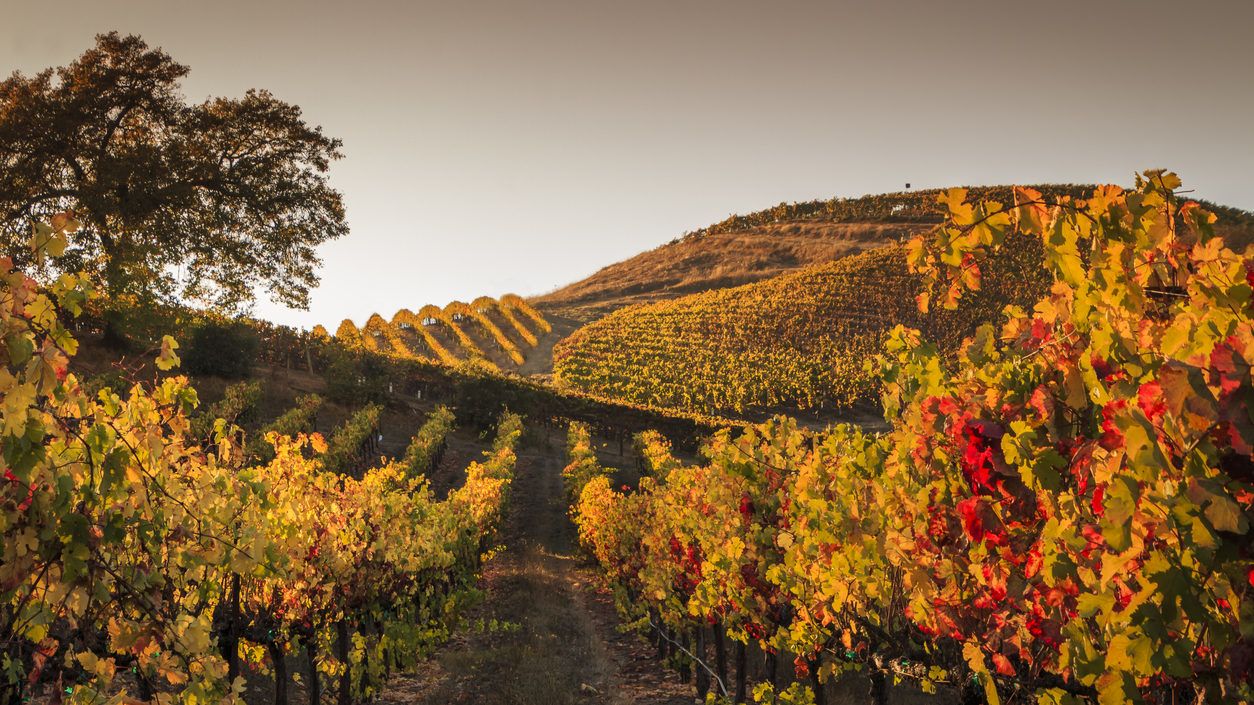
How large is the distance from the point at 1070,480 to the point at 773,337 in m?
73.7

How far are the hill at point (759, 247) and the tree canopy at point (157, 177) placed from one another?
2873 inches

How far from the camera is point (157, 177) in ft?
85.8

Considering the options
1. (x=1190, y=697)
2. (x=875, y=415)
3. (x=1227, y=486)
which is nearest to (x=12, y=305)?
(x=1227, y=486)

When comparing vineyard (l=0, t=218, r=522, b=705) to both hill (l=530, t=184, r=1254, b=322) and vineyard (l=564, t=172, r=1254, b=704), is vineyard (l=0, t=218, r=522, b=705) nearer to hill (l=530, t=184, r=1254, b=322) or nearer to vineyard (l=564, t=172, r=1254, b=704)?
vineyard (l=564, t=172, r=1254, b=704)

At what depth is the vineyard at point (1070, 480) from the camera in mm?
1986

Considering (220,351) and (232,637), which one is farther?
(220,351)

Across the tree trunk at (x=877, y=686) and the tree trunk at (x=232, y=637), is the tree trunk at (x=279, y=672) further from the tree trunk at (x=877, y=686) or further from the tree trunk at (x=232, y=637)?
the tree trunk at (x=877, y=686)

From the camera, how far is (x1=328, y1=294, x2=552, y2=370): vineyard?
81250 mm

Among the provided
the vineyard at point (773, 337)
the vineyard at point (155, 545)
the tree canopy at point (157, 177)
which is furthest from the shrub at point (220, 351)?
the vineyard at point (773, 337)

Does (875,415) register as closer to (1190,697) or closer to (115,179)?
(115,179)

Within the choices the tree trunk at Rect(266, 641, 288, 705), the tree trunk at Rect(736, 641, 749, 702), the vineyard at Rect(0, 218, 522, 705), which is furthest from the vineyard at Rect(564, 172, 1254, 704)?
the tree trunk at Rect(266, 641, 288, 705)

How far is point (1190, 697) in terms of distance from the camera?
311 centimetres

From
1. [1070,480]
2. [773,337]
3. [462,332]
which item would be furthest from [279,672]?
[462,332]

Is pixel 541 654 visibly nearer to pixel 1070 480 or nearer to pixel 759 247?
pixel 1070 480
